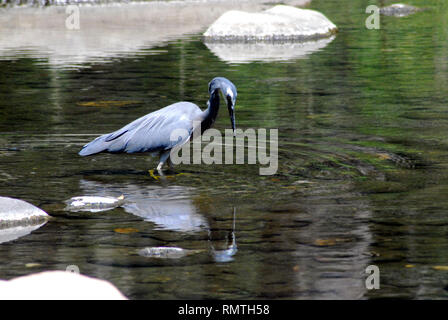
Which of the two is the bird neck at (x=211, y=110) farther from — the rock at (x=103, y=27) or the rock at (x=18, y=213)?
the rock at (x=103, y=27)

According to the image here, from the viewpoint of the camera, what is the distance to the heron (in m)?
9.71

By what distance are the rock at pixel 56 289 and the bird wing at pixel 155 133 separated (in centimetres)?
483

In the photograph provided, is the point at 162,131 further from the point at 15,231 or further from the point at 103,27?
the point at 103,27

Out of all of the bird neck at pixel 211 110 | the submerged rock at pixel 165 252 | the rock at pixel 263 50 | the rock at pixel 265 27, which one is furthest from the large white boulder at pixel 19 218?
the rock at pixel 265 27

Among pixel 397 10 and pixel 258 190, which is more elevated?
pixel 258 190

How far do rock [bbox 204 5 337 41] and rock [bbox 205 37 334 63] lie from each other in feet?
1.19

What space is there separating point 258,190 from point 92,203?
1579mm

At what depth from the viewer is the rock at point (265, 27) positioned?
83.5 feet

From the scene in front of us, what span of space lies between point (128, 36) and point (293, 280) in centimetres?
2110

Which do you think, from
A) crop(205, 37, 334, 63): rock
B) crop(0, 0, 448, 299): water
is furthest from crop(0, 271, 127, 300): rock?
crop(205, 37, 334, 63): rock

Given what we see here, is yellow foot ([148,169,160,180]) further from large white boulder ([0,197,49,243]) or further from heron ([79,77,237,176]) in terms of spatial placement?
large white boulder ([0,197,49,243])

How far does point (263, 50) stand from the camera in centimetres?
2330

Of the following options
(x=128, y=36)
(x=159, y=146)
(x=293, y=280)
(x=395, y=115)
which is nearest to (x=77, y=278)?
(x=293, y=280)

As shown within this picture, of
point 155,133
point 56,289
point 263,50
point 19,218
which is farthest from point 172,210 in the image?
point 263,50
